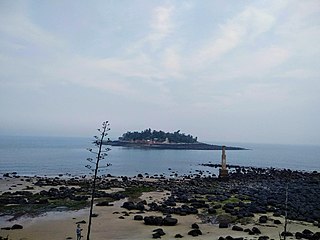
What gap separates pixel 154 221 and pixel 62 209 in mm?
10384

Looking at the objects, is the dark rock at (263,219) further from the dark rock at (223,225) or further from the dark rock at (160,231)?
the dark rock at (160,231)

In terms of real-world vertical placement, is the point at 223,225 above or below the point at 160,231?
above

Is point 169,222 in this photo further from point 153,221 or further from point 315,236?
point 315,236

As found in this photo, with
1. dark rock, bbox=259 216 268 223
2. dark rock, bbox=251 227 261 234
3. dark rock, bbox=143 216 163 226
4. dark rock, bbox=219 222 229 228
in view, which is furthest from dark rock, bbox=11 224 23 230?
dark rock, bbox=259 216 268 223

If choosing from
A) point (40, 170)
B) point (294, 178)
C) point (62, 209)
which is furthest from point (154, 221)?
point (40, 170)

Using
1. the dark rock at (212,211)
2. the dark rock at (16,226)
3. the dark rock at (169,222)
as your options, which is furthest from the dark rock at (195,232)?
the dark rock at (16,226)

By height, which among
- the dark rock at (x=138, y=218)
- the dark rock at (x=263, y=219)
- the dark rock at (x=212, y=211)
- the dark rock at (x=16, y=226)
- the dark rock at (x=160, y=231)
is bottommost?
the dark rock at (x=16, y=226)

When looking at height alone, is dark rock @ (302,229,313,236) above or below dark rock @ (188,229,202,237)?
above

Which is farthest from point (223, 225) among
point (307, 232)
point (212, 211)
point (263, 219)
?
point (212, 211)

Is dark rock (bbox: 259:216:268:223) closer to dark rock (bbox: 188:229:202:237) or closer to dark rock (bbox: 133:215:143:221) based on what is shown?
dark rock (bbox: 188:229:202:237)

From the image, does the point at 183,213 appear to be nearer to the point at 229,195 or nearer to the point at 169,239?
the point at 169,239

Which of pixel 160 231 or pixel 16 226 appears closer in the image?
pixel 160 231

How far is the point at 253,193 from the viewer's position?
42.4 metres

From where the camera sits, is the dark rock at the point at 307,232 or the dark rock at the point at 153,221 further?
the dark rock at the point at 153,221
